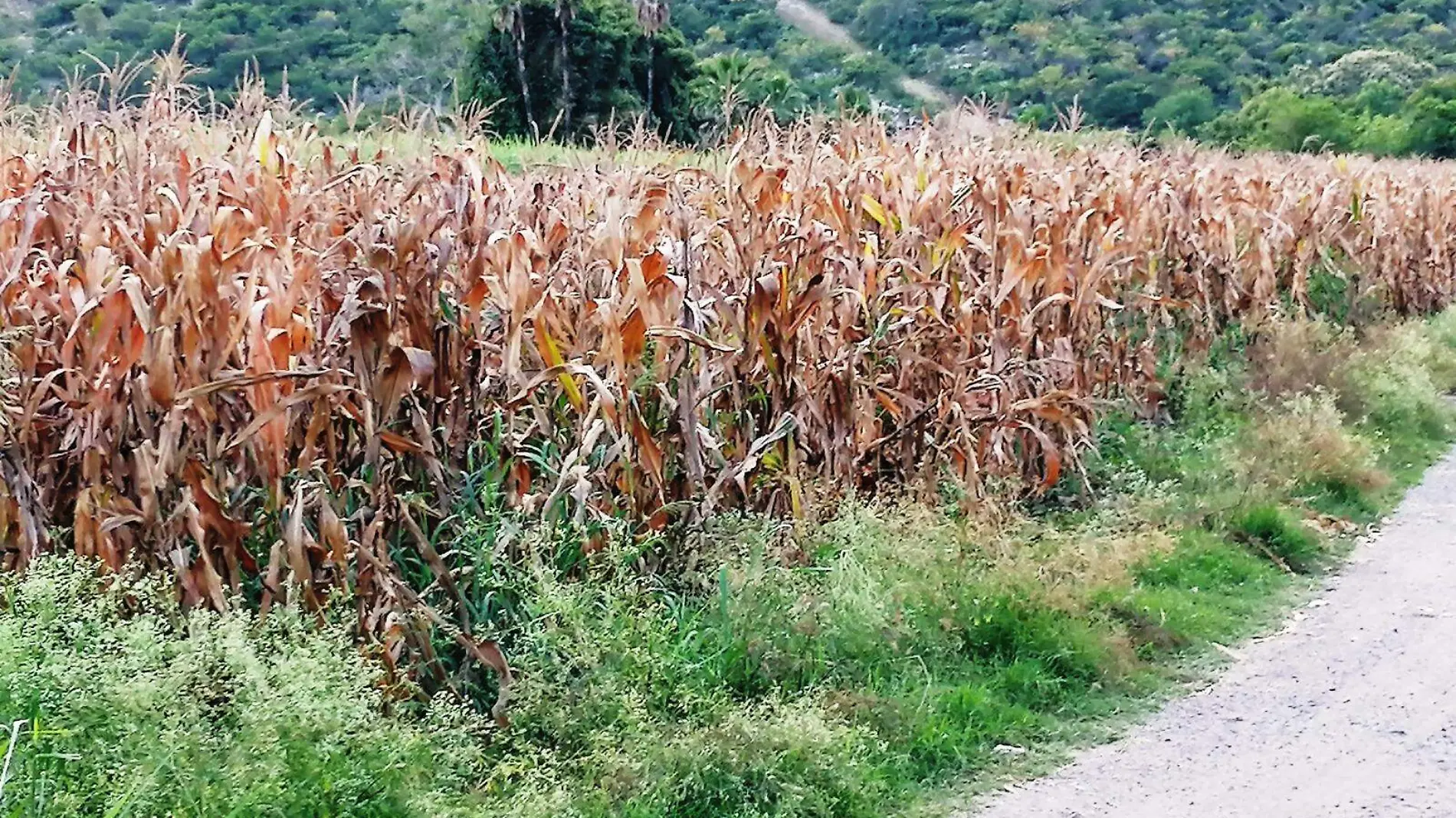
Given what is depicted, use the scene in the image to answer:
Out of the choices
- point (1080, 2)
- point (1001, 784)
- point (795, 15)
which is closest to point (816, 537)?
point (1001, 784)

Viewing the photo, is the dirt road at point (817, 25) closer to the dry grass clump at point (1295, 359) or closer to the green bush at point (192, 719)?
the dry grass clump at point (1295, 359)

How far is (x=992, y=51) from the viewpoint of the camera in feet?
135

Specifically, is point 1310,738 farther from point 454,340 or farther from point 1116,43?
point 1116,43

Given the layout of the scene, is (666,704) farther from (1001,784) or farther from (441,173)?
(441,173)

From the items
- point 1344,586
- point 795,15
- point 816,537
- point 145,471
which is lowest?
point 1344,586

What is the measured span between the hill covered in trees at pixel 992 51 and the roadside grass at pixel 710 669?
1043 centimetres

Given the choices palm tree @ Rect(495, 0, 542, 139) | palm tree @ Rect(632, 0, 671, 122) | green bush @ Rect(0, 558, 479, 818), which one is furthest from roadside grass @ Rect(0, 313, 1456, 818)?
palm tree @ Rect(632, 0, 671, 122)

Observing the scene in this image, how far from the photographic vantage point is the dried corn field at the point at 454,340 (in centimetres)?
412

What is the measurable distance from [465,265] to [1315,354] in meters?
8.30

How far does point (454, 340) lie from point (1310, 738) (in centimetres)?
343

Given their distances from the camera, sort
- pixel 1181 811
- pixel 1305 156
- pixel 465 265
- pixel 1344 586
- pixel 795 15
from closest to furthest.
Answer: pixel 1181 811
pixel 465 265
pixel 1344 586
pixel 1305 156
pixel 795 15

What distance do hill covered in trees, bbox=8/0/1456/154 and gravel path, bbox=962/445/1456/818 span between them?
428 inches

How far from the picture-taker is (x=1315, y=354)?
425 inches

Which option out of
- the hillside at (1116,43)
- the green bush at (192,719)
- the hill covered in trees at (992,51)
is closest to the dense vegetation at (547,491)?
the green bush at (192,719)
